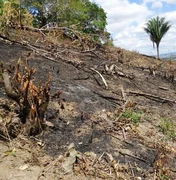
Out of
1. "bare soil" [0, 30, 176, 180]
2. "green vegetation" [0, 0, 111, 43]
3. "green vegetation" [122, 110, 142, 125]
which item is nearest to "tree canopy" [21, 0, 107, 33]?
"green vegetation" [0, 0, 111, 43]

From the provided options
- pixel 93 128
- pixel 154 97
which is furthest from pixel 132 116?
pixel 154 97

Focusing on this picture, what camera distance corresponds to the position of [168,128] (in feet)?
12.0

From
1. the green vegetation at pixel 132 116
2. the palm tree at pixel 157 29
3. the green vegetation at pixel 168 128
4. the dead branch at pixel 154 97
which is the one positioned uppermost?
the palm tree at pixel 157 29

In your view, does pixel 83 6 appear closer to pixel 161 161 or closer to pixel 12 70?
pixel 12 70

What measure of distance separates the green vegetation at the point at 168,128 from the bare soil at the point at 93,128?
14 millimetres

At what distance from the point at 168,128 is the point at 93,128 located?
1112 millimetres

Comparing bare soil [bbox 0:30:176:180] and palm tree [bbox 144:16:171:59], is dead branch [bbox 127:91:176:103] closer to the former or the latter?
bare soil [bbox 0:30:176:180]

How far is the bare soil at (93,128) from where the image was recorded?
2521 millimetres

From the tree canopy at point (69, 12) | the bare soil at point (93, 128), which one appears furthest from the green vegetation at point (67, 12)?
the bare soil at point (93, 128)

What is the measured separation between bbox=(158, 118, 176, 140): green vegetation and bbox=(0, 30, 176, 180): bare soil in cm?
1

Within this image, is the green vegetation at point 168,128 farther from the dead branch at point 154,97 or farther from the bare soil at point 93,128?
the dead branch at point 154,97

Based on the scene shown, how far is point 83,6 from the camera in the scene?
20.8 m

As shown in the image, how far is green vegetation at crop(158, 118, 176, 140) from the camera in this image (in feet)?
11.5

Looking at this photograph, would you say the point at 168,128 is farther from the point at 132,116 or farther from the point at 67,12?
the point at 67,12
